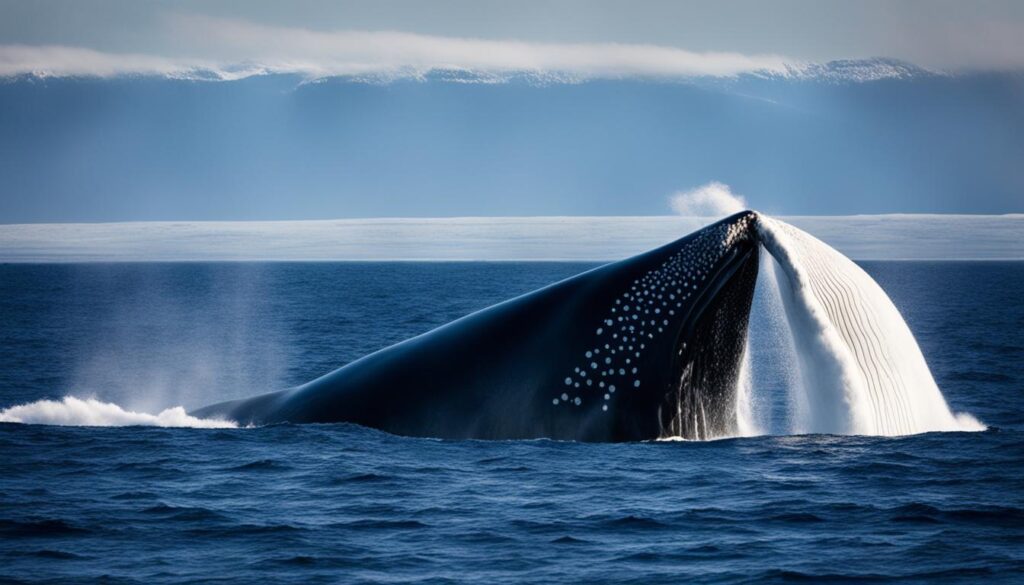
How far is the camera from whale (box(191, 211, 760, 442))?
1691cm

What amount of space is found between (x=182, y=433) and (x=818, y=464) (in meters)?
9.64

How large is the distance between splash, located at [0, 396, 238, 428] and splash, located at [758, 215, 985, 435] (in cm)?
1023

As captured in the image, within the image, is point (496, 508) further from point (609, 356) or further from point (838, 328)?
point (838, 328)

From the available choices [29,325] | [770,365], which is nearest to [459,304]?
[29,325]

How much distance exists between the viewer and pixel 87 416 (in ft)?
80.6

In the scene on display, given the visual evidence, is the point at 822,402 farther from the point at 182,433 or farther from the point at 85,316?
the point at 85,316

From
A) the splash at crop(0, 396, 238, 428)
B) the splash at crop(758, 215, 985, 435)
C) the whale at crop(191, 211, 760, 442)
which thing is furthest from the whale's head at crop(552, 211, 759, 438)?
the splash at crop(0, 396, 238, 428)

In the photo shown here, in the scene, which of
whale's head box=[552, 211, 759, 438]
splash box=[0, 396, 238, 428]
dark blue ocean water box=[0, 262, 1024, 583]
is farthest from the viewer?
splash box=[0, 396, 238, 428]

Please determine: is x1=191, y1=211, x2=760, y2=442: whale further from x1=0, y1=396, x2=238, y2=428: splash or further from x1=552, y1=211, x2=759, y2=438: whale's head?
x1=0, y1=396, x2=238, y2=428: splash

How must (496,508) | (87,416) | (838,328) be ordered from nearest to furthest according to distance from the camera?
(838,328) < (496,508) < (87,416)

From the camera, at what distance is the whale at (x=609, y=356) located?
1691 cm

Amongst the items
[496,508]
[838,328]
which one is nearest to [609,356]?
[496,508]

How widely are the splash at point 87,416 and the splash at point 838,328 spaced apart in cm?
1023

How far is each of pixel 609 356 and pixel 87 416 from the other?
1140 centimetres
